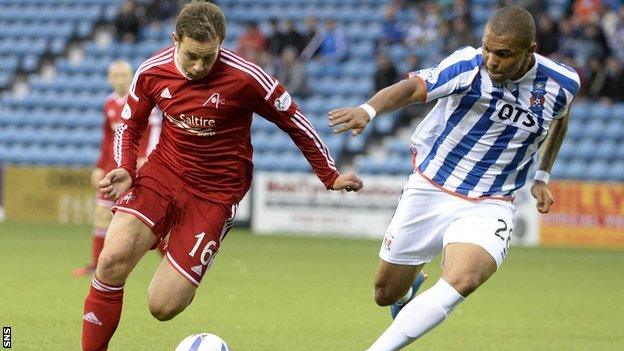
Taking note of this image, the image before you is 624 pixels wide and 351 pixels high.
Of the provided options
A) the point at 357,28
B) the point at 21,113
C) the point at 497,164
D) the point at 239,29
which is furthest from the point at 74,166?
the point at 497,164

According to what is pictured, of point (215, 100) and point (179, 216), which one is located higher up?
point (215, 100)

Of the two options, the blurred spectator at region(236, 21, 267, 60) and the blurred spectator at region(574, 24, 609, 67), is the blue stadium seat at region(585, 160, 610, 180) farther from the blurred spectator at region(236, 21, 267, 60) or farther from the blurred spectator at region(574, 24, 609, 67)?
the blurred spectator at region(236, 21, 267, 60)

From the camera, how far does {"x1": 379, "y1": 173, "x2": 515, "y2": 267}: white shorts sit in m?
6.61

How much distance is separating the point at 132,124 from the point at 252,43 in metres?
16.4

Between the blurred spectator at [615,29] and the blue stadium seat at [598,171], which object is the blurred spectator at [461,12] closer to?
the blurred spectator at [615,29]

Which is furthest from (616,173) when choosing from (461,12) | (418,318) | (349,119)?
(349,119)

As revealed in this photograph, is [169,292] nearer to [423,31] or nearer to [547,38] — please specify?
[547,38]

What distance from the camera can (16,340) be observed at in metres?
7.67

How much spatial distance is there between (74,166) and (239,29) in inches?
185

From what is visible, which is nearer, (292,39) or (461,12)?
(461,12)

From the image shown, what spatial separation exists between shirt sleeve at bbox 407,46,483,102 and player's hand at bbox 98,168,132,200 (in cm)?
176

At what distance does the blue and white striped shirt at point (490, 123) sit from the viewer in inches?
265

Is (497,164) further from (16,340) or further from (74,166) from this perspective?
(74,166)

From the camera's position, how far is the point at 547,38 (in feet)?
65.1
